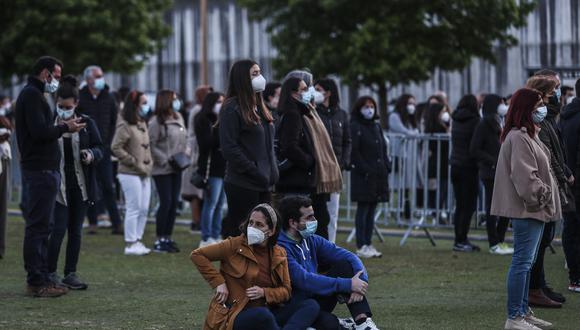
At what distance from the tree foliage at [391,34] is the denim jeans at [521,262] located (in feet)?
78.5

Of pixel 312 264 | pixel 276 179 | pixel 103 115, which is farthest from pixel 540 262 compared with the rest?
pixel 103 115

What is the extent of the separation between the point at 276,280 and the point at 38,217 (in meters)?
3.19

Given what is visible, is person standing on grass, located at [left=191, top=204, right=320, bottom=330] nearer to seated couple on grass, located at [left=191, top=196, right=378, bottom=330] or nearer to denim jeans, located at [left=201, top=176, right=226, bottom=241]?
seated couple on grass, located at [left=191, top=196, right=378, bottom=330]

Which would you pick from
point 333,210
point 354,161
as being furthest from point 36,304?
point 354,161

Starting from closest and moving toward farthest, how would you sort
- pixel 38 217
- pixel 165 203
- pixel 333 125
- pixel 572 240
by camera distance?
1. pixel 38 217
2. pixel 572 240
3. pixel 333 125
4. pixel 165 203

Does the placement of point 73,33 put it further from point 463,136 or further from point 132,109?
point 463,136

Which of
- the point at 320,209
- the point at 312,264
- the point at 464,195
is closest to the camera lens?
the point at 312,264

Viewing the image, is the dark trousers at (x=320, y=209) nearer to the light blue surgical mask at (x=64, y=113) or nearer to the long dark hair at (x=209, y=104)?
the light blue surgical mask at (x=64, y=113)

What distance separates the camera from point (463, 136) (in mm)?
15875

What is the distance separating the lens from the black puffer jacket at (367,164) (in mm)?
14938

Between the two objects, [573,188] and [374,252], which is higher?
[573,188]

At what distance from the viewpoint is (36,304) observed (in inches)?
439

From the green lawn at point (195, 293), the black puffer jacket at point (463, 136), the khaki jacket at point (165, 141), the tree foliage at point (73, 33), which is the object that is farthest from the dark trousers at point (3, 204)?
the tree foliage at point (73, 33)

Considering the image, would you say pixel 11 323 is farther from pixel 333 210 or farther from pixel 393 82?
pixel 393 82
